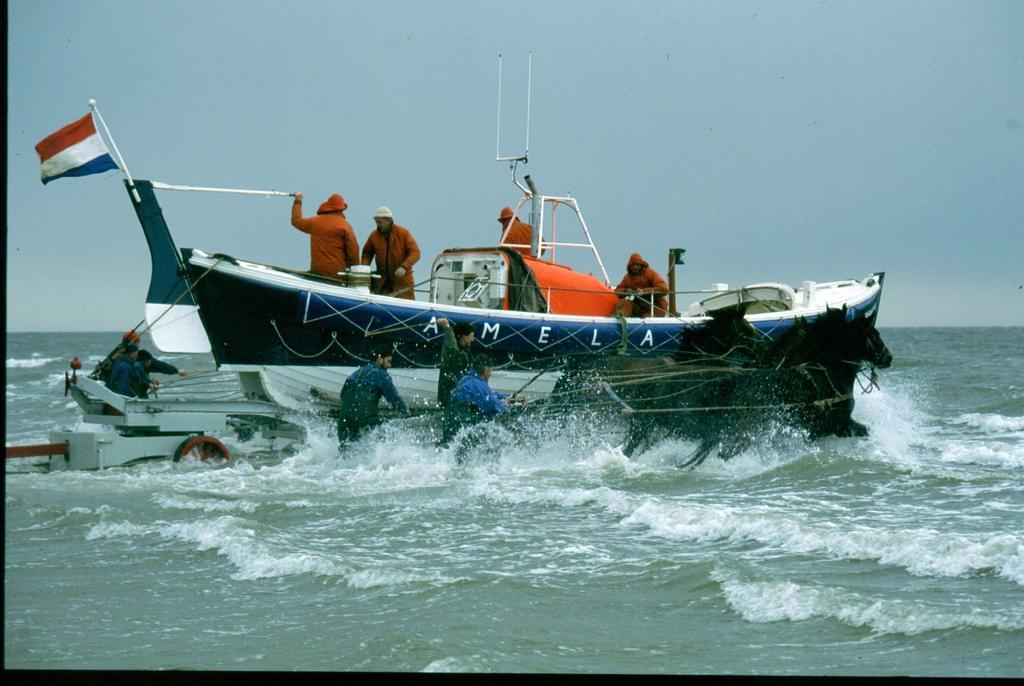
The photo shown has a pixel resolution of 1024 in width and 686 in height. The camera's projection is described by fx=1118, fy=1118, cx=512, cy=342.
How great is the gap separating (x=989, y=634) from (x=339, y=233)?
9.64 meters

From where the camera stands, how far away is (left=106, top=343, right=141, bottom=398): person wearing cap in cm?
1259

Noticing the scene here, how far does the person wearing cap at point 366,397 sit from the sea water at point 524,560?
0.63ft

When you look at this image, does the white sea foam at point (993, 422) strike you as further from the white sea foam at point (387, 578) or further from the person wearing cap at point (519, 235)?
the white sea foam at point (387, 578)

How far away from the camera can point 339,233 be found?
13.8m

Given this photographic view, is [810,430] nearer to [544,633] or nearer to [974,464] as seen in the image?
[974,464]

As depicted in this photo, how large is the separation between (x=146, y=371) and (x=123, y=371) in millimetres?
704

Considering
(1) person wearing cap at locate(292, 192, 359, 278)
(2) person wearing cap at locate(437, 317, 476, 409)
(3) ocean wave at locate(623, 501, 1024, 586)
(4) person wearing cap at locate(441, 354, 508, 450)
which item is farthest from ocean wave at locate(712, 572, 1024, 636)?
(1) person wearing cap at locate(292, 192, 359, 278)

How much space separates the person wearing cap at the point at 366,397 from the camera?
11.4m

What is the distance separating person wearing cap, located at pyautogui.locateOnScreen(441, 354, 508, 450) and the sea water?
45cm

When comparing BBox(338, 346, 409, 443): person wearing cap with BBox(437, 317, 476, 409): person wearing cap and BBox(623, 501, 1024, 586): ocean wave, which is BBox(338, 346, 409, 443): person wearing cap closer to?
BBox(437, 317, 476, 409): person wearing cap

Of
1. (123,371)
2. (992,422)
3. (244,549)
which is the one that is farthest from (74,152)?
(992,422)

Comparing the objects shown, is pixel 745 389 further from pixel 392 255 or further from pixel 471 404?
pixel 392 255

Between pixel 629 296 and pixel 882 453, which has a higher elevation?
pixel 629 296

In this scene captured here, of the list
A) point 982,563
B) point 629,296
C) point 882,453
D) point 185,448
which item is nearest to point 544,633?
point 982,563
